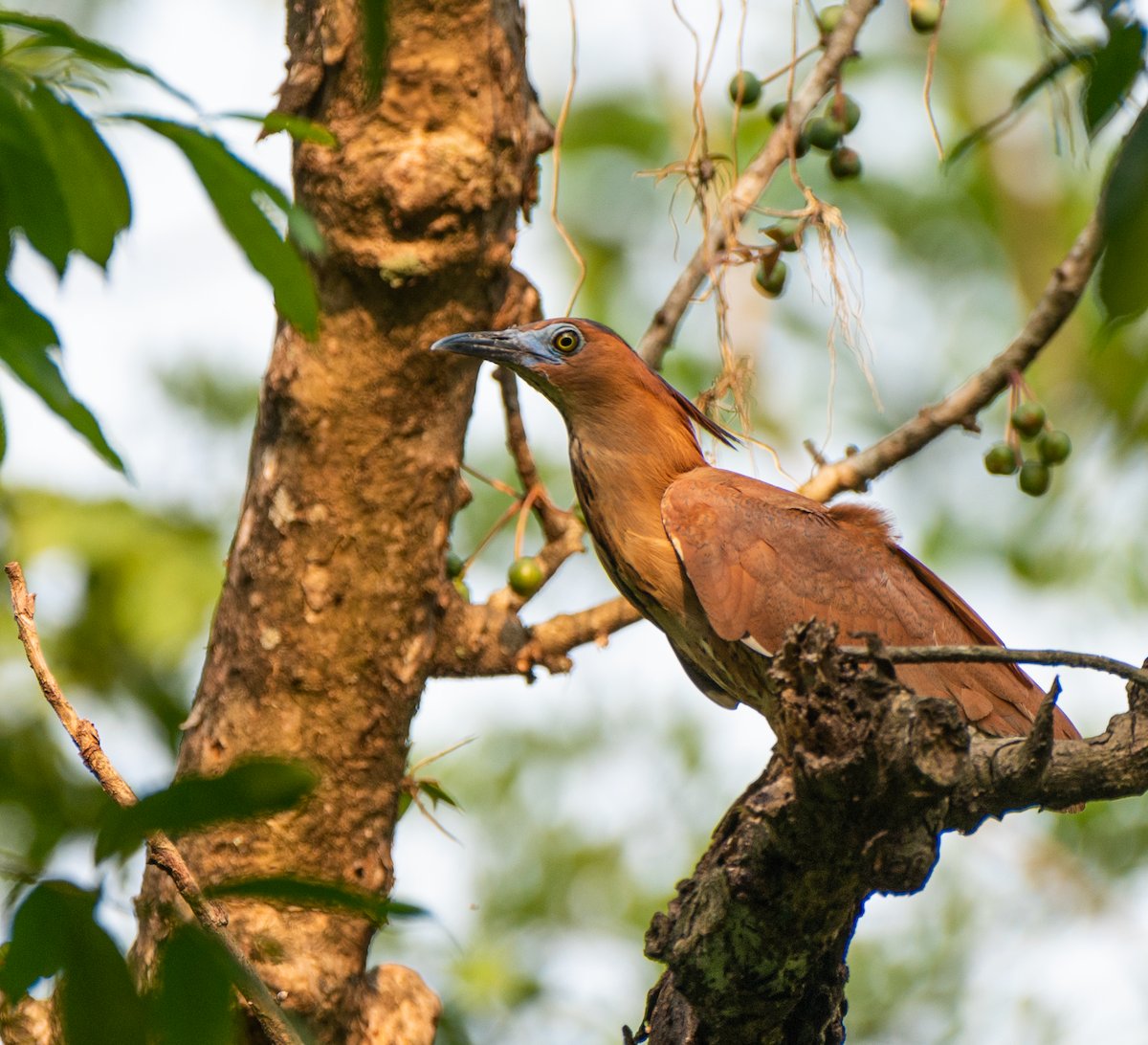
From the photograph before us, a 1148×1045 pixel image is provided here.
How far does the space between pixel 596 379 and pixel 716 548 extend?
0.98m

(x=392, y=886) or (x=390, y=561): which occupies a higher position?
(x=390, y=561)

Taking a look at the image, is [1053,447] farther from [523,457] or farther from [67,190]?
[67,190]

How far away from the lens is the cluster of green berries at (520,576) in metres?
3.64

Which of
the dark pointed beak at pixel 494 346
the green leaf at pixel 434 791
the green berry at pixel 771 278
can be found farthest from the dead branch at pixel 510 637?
the green berry at pixel 771 278

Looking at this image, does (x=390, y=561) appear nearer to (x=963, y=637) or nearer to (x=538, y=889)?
(x=963, y=637)

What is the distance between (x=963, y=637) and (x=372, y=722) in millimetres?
1861

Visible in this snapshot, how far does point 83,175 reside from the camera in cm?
120

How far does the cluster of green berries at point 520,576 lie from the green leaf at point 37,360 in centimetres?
254

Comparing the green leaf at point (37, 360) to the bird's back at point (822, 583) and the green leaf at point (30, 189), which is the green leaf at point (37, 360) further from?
the bird's back at point (822, 583)

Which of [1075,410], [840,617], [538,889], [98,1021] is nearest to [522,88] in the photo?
[840,617]

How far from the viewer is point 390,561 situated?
3.31m

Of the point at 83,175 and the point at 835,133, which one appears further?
the point at 835,133

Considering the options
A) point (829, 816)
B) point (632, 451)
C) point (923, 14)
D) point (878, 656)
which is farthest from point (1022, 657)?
point (923, 14)

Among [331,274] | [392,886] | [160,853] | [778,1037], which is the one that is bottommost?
[160,853]
